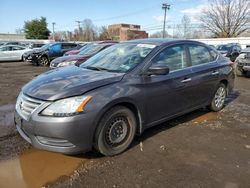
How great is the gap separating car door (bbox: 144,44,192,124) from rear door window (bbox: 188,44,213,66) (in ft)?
0.77

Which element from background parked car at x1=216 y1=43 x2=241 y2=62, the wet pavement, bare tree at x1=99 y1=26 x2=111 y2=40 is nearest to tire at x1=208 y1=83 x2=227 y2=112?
the wet pavement

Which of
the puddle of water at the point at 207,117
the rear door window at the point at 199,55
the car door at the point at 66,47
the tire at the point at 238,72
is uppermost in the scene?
the rear door window at the point at 199,55

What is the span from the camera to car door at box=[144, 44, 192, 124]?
13.3 ft

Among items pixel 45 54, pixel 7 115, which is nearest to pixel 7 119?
pixel 7 115

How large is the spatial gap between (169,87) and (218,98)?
2.12 meters

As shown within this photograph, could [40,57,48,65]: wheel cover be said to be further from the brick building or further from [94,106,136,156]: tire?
the brick building

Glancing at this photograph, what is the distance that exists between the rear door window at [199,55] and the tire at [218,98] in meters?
0.77

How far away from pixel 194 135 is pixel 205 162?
3.21 feet

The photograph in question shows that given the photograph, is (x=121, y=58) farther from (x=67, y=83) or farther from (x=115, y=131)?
(x=115, y=131)

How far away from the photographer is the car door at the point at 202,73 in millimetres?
4973

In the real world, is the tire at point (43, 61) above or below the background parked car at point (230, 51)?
below

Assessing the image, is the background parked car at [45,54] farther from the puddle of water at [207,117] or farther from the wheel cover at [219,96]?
the puddle of water at [207,117]

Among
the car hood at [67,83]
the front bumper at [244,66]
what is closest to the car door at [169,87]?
the car hood at [67,83]

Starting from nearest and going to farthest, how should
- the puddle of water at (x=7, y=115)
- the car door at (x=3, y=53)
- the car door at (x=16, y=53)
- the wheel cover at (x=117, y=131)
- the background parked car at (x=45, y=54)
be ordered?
1. the wheel cover at (x=117, y=131)
2. the puddle of water at (x=7, y=115)
3. the background parked car at (x=45, y=54)
4. the car door at (x=3, y=53)
5. the car door at (x=16, y=53)
